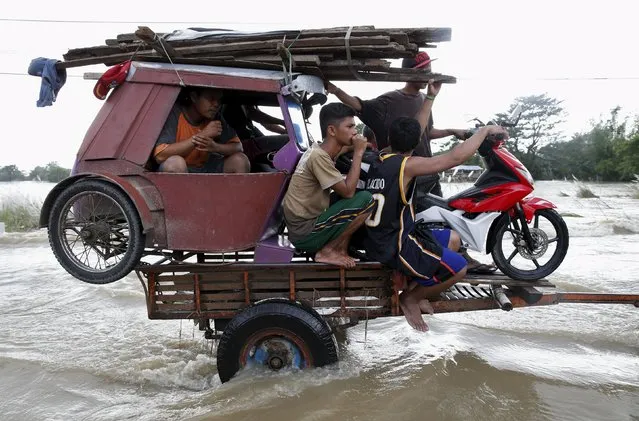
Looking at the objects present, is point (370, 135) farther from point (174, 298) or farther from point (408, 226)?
point (174, 298)

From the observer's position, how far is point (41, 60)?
13.2 ft

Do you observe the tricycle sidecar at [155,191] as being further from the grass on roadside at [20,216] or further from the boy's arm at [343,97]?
the grass on roadside at [20,216]

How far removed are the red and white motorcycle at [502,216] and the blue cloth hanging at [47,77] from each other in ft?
9.90

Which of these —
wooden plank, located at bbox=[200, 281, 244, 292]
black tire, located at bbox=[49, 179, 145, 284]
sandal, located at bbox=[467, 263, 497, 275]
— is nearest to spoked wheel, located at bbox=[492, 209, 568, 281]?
sandal, located at bbox=[467, 263, 497, 275]

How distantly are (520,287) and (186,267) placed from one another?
98.5 inches

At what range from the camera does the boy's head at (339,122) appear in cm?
368

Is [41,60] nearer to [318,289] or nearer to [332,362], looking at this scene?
[318,289]

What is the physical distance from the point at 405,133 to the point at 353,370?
190cm

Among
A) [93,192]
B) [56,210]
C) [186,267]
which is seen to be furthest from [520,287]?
[56,210]

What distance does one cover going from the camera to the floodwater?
363 cm

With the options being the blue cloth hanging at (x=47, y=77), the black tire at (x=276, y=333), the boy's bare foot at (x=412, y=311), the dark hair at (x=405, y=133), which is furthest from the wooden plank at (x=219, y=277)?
the blue cloth hanging at (x=47, y=77)

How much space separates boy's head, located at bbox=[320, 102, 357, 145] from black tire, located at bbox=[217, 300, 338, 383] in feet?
4.02

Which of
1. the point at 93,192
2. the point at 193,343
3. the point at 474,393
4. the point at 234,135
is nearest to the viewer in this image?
the point at 93,192

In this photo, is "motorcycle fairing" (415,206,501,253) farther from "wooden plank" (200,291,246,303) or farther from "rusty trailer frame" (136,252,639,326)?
"wooden plank" (200,291,246,303)
